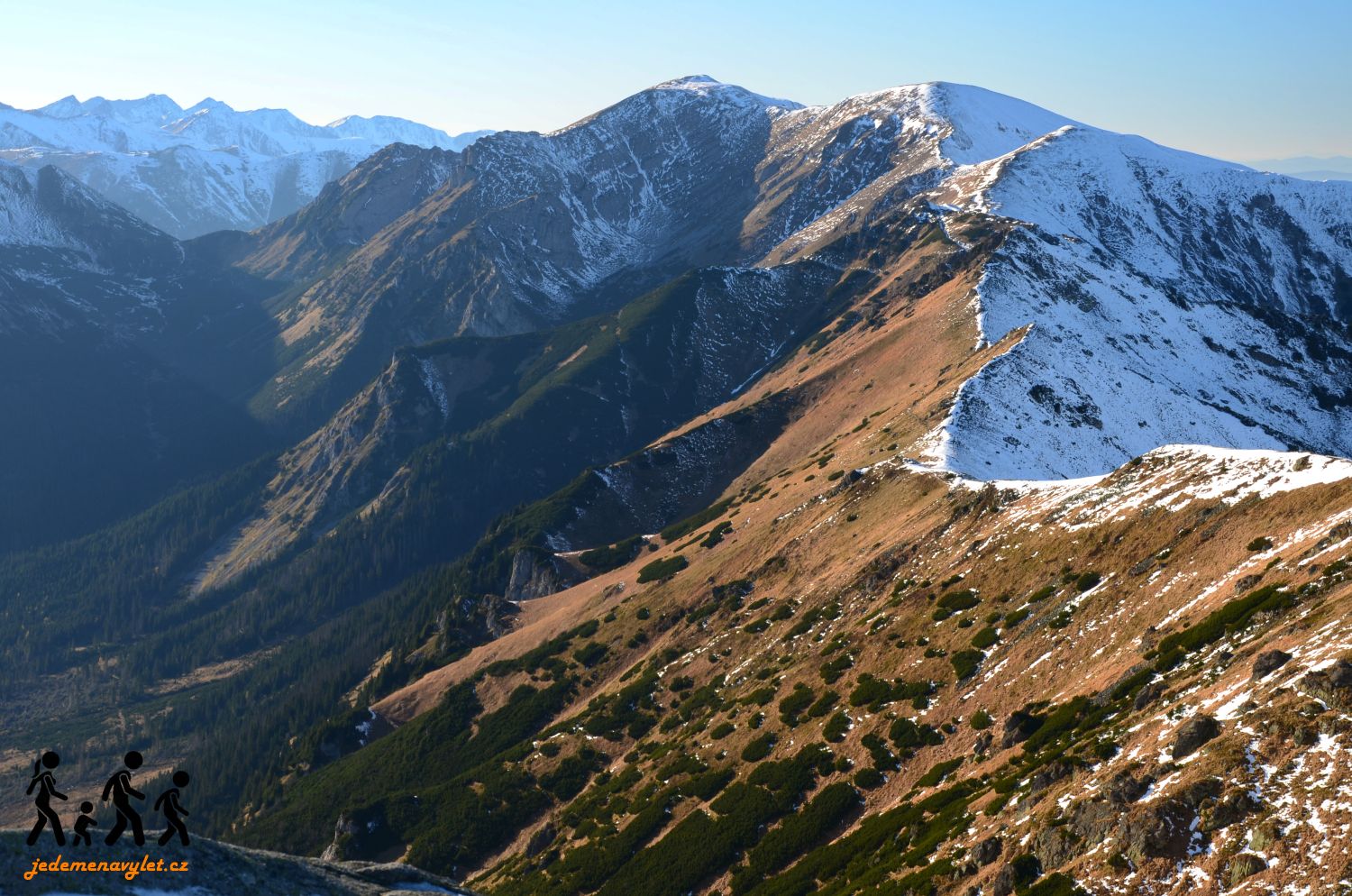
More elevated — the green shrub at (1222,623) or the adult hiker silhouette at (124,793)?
the adult hiker silhouette at (124,793)

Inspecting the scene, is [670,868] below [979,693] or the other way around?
below

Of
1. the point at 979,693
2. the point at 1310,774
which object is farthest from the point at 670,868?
the point at 1310,774

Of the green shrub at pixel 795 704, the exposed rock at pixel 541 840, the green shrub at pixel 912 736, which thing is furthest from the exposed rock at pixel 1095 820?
the exposed rock at pixel 541 840

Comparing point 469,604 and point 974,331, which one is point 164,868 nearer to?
point 469,604

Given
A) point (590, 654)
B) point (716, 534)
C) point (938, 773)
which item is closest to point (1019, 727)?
point (938, 773)

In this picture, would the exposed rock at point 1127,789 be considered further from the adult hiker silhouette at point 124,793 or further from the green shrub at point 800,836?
the adult hiker silhouette at point 124,793

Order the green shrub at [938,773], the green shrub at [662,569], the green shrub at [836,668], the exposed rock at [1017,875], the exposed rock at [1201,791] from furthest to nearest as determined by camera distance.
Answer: the green shrub at [662,569], the green shrub at [836,668], the green shrub at [938,773], the exposed rock at [1017,875], the exposed rock at [1201,791]

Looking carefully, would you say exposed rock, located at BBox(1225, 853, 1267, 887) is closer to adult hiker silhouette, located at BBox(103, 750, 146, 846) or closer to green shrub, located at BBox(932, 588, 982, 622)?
adult hiker silhouette, located at BBox(103, 750, 146, 846)
